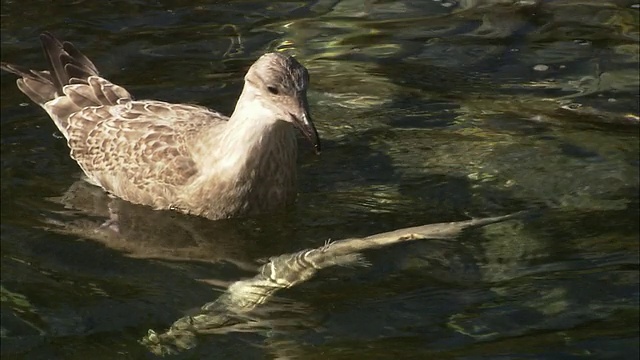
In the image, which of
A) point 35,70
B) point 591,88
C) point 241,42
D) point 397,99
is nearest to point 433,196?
point 397,99

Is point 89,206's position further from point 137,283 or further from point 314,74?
point 314,74

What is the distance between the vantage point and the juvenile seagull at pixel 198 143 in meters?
6.59

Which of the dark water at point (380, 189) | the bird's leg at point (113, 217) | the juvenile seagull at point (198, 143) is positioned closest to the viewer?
the dark water at point (380, 189)

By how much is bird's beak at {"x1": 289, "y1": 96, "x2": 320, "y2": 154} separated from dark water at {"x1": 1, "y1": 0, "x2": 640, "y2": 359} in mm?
667

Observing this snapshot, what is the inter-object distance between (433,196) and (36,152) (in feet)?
7.57

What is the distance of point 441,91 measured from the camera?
811 centimetres

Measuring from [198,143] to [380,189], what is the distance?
3.29 ft

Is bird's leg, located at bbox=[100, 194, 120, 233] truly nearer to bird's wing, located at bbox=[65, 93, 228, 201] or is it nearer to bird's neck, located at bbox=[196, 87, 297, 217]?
bird's wing, located at bbox=[65, 93, 228, 201]

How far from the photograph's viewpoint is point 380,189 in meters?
7.16

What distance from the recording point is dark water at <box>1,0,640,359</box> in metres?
5.91

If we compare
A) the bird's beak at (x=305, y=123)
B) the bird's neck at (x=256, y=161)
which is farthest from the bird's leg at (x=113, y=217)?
the bird's beak at (x=305, y=123)

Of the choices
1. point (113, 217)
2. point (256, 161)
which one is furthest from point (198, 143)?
point (113, 217)

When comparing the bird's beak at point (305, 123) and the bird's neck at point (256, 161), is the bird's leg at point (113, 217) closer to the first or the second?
the bird's neck at point (256, 161)

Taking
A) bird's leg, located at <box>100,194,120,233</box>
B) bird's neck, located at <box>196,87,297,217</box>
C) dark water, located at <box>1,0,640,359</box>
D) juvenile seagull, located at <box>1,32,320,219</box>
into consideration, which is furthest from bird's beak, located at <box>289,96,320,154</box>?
bird's leg, located at <box>100,194,120,233</box>
